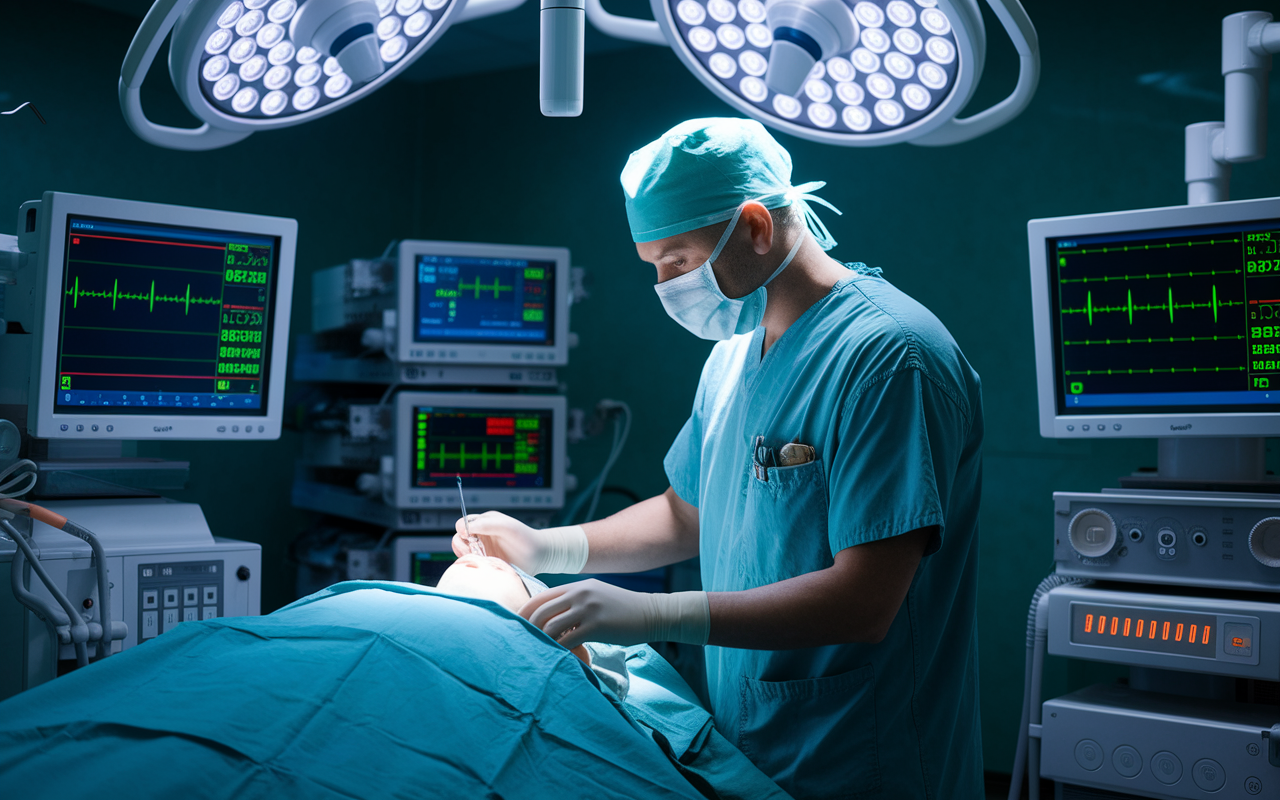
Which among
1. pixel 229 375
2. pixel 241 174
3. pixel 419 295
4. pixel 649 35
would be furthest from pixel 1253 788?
pixel 241 174

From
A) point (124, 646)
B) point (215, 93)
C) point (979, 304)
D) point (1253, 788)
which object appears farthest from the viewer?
point (979, 304)

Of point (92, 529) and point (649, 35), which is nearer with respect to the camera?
point (649, 35)

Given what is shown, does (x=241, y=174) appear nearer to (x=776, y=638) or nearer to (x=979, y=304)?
(x=979, y=304)

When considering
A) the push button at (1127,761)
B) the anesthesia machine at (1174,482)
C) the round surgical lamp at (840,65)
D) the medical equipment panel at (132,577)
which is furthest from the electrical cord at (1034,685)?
the medical equipment panel at (132,577)

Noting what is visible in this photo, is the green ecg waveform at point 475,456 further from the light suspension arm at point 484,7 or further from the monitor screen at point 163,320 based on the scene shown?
the light suspension arm at point 484,7

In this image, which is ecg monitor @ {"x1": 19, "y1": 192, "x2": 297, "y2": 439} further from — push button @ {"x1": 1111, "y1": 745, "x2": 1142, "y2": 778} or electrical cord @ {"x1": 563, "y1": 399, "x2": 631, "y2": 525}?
push button @ {"x1": 1111, "y1": 745, "x2": 1142, "y2": 778}

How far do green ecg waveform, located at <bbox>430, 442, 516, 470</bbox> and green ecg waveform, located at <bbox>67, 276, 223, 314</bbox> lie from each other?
3.84ft

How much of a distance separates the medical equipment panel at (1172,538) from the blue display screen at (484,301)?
157 centimetres

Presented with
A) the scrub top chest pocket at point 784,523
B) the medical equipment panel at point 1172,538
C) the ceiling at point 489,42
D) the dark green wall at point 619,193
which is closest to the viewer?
the scrub top chest pocket at point 784,523

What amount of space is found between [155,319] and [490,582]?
779 millimetres

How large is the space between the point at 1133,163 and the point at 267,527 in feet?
9.96

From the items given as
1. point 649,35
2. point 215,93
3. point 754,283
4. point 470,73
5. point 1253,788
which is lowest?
point 1253,788

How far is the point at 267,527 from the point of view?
3631mm

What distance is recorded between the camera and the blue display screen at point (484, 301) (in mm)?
2912
